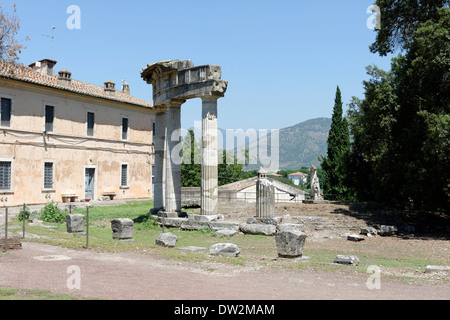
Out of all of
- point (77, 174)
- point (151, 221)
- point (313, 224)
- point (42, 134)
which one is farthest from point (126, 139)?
point (313, 224)

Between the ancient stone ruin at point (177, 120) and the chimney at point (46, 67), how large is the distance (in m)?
18.6

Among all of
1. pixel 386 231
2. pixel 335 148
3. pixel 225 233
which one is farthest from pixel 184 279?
pixel 335 148

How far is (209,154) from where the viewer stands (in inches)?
646

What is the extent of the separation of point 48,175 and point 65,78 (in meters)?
7.79

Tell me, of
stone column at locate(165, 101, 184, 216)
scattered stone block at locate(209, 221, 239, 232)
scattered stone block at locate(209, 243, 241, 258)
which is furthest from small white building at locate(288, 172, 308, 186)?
scattered stone block at locate(209, 243, 241, 258)

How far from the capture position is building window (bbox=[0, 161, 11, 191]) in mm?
25850

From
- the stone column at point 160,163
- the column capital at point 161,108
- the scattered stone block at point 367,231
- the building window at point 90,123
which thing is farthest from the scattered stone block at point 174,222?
the building window at point 90,123

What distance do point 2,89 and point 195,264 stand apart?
2269 centimetres

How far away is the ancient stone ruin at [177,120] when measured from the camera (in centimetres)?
1634

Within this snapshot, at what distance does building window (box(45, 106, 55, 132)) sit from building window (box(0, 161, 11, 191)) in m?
3.92

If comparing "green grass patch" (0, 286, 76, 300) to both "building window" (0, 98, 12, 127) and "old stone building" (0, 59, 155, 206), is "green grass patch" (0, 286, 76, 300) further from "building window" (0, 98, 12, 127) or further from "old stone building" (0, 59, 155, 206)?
"building window" (0, 98, 12, 127)

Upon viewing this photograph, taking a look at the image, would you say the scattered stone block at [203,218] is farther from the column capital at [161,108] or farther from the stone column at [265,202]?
the column capital at [161,108]

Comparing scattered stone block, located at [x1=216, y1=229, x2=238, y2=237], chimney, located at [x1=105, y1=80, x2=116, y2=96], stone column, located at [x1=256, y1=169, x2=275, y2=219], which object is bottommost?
scattered stone block, located at [x1=216, y1=229, x2=238, y2=237]

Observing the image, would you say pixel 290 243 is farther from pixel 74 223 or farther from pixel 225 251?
pixel 74 223
